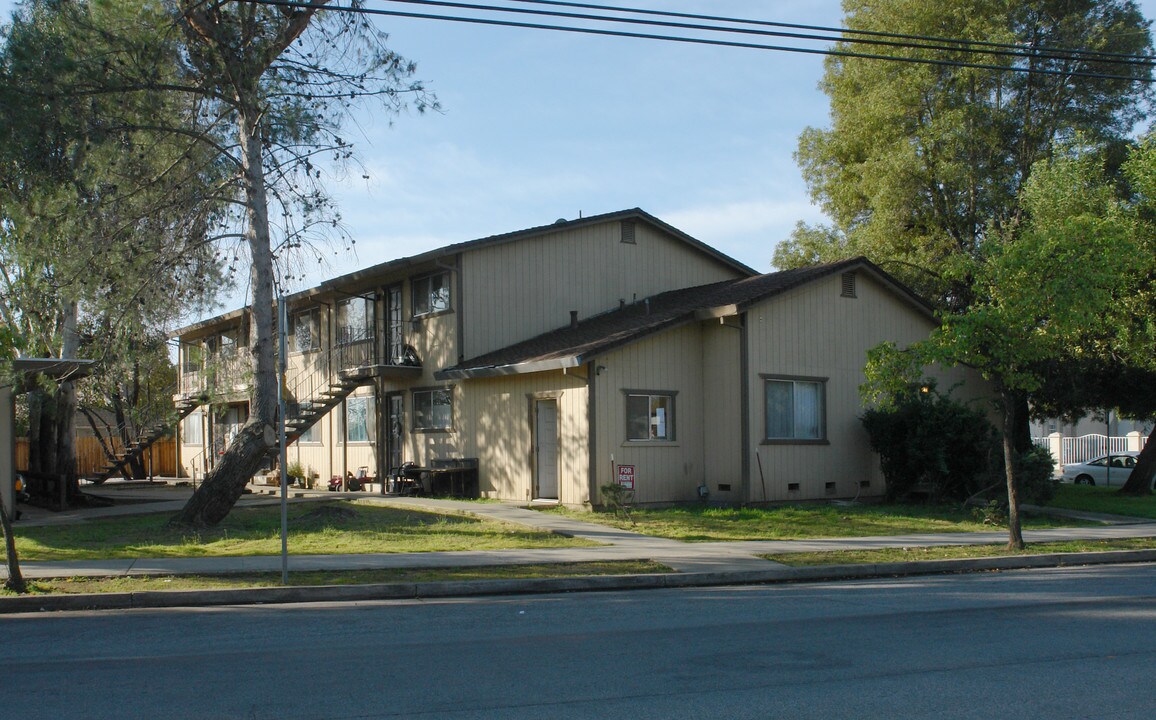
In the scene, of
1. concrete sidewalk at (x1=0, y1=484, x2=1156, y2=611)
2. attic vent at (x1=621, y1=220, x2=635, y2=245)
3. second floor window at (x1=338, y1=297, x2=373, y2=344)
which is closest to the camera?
concrete sidewalk at (x1=0, y1=484, x2=1156, y2=611)

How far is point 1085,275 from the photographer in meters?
14.8

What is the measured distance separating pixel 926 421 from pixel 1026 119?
13.3 m

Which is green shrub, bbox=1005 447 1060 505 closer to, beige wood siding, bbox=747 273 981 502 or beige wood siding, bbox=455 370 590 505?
beige wood siding, bbox=747 273 981 502

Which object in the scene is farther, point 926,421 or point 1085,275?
point 926,421

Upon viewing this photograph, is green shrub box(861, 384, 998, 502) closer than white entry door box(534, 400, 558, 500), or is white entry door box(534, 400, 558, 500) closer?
green shrub box(861, 384, 998, 502)

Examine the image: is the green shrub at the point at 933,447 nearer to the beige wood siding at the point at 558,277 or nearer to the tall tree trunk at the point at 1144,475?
the beige wood siding at the point at 558,277

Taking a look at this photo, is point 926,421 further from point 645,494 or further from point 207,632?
point 207,632

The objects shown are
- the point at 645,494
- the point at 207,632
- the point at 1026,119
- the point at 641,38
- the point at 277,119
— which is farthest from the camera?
the point at 1026,119

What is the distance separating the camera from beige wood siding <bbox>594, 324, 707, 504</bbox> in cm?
2073

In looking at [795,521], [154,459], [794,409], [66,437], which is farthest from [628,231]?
[154,459]

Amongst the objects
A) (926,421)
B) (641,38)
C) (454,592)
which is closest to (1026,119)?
(926,421)

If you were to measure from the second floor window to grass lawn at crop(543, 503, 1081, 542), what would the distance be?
10.2 m

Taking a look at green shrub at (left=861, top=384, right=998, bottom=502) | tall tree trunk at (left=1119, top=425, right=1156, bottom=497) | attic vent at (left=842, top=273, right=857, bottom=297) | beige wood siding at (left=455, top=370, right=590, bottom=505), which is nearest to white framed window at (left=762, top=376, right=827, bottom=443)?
green shrub at (left=861, top=384, right=998, bottom=502)

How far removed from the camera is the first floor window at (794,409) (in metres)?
22.0
